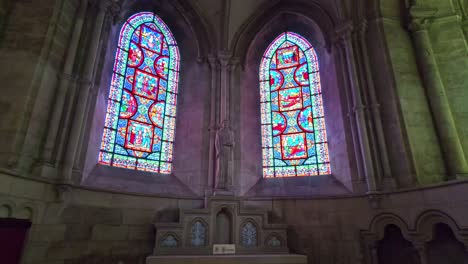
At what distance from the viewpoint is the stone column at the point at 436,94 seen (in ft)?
20.2

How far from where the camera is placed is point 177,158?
8477 mm

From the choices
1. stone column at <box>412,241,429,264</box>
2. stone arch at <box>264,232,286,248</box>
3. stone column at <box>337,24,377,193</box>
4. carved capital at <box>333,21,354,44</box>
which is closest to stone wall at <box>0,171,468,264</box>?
stone column at <box>412,241,429,264</box>

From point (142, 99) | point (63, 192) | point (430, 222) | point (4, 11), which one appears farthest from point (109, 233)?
point (430, 222)

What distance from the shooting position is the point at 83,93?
6316 millimetres

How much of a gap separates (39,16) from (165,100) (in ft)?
12.4

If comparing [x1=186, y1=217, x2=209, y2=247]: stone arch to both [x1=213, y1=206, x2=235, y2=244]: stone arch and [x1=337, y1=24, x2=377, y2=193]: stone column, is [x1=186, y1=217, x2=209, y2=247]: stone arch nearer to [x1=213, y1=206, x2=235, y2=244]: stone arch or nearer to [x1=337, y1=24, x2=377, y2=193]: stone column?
[x1=213, y1=206, x2=235, y2=244]: stone arch

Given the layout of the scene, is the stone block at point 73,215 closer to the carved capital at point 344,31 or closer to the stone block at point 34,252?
the stone block at point 34,252

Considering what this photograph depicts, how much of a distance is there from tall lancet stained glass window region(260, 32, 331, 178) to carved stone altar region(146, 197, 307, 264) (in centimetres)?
191

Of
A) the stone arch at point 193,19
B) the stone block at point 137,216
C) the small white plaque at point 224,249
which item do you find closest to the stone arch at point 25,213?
the stone block at point 137,216

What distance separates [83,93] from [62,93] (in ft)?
1.38

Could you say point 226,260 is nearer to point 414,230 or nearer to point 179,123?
point 414,230

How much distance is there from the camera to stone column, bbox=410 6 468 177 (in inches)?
242

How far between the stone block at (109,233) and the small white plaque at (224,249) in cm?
205

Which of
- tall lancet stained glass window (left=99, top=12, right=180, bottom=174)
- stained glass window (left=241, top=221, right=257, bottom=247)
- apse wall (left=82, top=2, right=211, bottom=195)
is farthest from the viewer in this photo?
tall lancet stained glass window (left=99, top=12, right=180, bottom=174)
